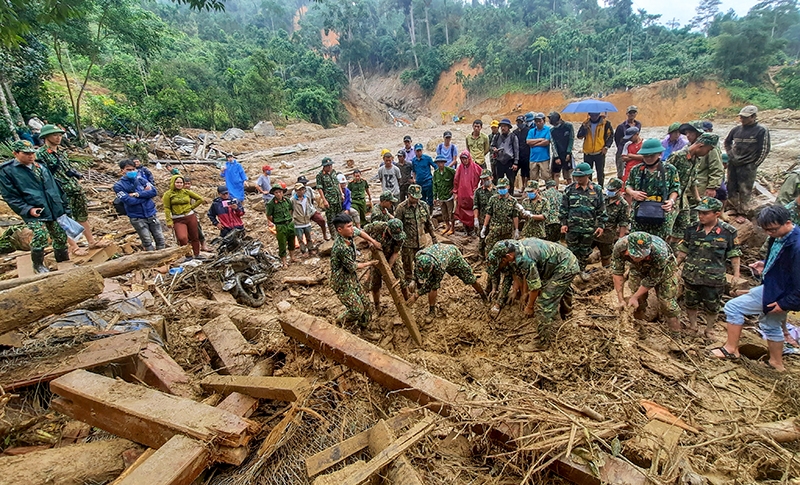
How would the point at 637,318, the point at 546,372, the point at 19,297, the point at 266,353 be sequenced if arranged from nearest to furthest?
the point at 19,297, the point at 266,353, the point at 546,372, the point at 637,318

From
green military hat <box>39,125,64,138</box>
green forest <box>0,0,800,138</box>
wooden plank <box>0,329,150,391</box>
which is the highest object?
green forest <box>0,0,800,138</box>

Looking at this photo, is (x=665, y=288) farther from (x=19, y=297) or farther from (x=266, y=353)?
(x=19, y=297)

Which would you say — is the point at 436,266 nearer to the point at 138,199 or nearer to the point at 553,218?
the point at 553,218

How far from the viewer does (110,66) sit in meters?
20.3

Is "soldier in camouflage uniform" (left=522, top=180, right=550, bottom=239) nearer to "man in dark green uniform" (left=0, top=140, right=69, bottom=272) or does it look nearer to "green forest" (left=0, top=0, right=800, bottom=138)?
"green forest" (left=0, top=0, right=800, bottom=138)

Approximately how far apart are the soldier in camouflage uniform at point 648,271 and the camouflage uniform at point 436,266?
1.86 meters

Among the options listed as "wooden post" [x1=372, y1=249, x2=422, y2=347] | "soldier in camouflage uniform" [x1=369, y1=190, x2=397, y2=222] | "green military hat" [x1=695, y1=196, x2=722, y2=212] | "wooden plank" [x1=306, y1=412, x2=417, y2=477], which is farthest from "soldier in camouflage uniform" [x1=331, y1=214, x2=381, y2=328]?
"green military hat" [x1=695, y1=196, x2=722, y2=212]

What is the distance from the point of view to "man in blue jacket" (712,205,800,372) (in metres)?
3.32

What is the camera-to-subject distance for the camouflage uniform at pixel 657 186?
200 inches

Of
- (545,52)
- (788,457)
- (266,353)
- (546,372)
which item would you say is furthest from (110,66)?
(545,52)

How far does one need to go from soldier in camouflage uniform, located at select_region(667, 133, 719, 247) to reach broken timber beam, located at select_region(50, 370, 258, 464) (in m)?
6.26

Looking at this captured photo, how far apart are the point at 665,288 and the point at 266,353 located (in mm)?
4424

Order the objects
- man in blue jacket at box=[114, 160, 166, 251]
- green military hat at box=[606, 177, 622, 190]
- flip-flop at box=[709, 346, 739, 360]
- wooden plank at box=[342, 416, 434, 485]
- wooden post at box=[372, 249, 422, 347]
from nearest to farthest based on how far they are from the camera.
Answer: wooden plank at box=[342, 416, 434, 485]
flip-flop at box=[709, 346, 739, 360]
wooden post at box=[372, 249, 422, 347]
green military hat at box=[606, 177, 622, 190]
man in blue jacket at box=[114, 160, 166, 251]

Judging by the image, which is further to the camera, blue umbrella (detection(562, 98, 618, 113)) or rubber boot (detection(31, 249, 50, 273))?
blue umbrella (detection(562, 98, 618, 113))
